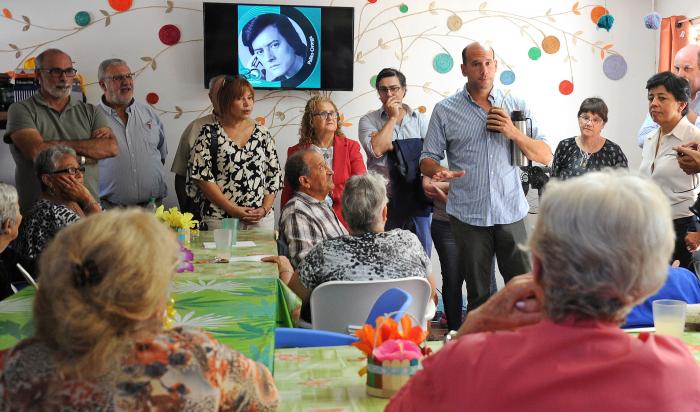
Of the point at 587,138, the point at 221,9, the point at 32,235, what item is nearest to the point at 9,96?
the point at 221,9

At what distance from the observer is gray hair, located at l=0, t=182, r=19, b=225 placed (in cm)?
281

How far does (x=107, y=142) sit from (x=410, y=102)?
8.02ft

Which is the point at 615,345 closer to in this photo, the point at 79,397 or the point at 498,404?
the point at 498,404

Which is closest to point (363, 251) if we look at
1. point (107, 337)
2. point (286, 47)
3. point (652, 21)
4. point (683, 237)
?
point (107, 337)

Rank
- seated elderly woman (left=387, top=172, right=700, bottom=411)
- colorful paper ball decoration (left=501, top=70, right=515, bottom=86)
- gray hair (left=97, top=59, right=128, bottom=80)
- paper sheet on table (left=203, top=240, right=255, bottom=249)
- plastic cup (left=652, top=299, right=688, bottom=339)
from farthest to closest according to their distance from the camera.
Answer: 1. colorful paper ball decoration (left=501, top=70, right=515, bottom=86)
2. gray hair (left=97, top=59, right=128, bottom=80)
3. paper sheet on table (left=203, top=240, right=255, bottom=249)
4. plastic cup (left=652, top=299, right=688, bottom=339)
5. seated elderly woman (left=387, top=172, right=700, bottom=411)

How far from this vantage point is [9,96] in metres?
5.24

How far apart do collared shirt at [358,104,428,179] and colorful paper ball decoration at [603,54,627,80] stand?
1974 millimetres

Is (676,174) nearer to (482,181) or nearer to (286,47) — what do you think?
(482,181)

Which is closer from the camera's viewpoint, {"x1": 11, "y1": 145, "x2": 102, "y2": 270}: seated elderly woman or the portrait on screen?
{"x1": 11, "y1": 145, "x2": 102, "y2": 270}: seated elderly woman

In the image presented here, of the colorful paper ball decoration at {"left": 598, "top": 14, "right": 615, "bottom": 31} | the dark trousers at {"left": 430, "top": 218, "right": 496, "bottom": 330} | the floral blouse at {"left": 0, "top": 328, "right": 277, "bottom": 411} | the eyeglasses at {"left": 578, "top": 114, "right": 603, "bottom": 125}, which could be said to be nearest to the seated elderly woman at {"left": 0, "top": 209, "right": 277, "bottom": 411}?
the floral blouse at {"left": 0, "top": 328, "right": 277, "bottom": 411}

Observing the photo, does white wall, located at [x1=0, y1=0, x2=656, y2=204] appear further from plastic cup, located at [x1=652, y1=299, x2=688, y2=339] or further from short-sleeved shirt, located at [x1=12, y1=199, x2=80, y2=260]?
plastic cup, located at [x1=652, y1=299, x2=688, y2=339]

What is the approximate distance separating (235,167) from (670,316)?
8.82 feet

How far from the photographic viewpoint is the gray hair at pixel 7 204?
281cm

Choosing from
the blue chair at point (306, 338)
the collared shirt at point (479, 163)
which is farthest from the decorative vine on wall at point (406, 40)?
the blue chair at point (306, 338)
